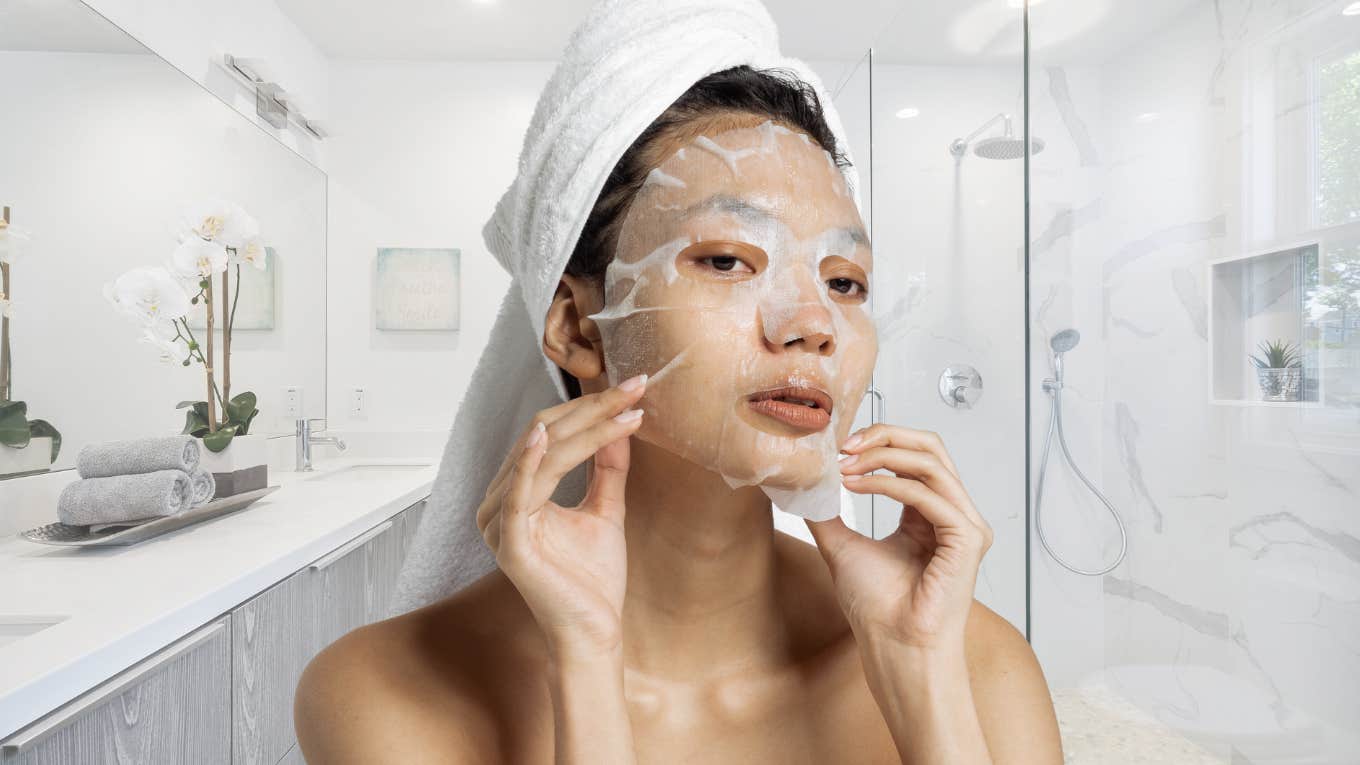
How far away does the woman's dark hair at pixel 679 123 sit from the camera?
Answer: 1.96ft

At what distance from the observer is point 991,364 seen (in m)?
1.53

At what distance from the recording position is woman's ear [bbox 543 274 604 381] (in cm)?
62

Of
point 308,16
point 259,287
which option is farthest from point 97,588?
point 308,16

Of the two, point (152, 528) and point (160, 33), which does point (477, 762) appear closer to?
point (152, 528)

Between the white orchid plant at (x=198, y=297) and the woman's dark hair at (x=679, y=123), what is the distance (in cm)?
135

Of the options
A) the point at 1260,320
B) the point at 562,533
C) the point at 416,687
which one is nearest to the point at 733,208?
the point at 562,533

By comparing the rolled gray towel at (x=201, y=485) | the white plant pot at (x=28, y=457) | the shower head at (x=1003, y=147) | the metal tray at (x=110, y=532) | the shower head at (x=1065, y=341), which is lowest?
the metal tray at (x=110, y=532)

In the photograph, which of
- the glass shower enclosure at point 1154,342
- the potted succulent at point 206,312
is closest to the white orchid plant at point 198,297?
the potted succulent at point 206,312

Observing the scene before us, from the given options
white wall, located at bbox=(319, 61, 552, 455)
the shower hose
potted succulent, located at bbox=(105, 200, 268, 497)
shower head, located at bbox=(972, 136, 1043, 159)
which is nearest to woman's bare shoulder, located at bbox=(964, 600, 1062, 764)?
the shower hose

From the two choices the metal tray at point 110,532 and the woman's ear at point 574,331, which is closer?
the woman's ear at point 574,331

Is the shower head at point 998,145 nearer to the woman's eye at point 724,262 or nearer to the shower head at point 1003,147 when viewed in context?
the shower head at point 1003,147

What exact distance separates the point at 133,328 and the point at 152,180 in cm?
36

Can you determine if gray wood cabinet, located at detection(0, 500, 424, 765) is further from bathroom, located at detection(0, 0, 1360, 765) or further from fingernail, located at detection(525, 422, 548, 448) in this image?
fingernail, located at detection(525, 422, 548, 448)

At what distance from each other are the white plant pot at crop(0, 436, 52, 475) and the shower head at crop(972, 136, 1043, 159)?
2007 mm
